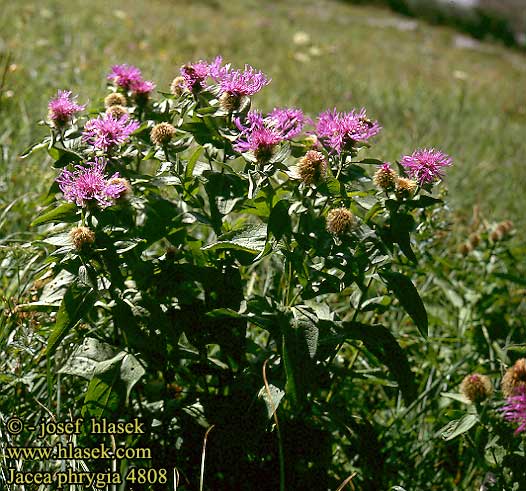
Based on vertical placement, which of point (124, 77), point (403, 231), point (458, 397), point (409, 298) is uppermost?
point (124, 77)

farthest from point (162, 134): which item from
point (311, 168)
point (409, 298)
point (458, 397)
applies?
point (458, 397)

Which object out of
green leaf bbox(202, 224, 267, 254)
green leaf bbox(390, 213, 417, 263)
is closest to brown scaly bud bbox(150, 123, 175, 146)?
green leaf bbox(202, 224, 267, 254)

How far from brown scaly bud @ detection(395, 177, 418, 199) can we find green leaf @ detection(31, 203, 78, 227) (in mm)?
624

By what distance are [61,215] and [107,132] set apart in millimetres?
201

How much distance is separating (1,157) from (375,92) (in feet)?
11.3

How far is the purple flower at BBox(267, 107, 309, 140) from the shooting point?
4.20 feet

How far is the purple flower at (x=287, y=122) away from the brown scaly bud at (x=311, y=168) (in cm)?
8

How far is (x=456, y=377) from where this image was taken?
5.95 ft

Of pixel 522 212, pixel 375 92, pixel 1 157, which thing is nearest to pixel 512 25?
pixel 375 92

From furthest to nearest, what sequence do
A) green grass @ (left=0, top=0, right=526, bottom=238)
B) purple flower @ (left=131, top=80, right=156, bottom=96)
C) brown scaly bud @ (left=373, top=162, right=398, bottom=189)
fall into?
1. green grass @ (left=0, top=0, right=526, bottom=238)
2. purple flower @ (left=131, top=80, right=156, bottom=96)
3. brown scaly bud @ (left=373, top=162, right=398, bottom=189)

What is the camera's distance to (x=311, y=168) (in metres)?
1.19

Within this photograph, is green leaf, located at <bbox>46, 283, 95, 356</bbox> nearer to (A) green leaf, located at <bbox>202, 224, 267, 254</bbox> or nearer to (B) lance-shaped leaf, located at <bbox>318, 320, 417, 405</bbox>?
(A) green leaf, located at <bbox>202, 224, 267, 254</bbox>

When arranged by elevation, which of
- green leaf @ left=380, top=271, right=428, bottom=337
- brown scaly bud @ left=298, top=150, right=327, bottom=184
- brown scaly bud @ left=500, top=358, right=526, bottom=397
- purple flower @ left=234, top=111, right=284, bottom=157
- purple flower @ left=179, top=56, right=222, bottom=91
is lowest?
brown scaly bud @ left=500, top=358, right=526, bottom=397

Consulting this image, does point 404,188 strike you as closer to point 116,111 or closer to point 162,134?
point 162,134
